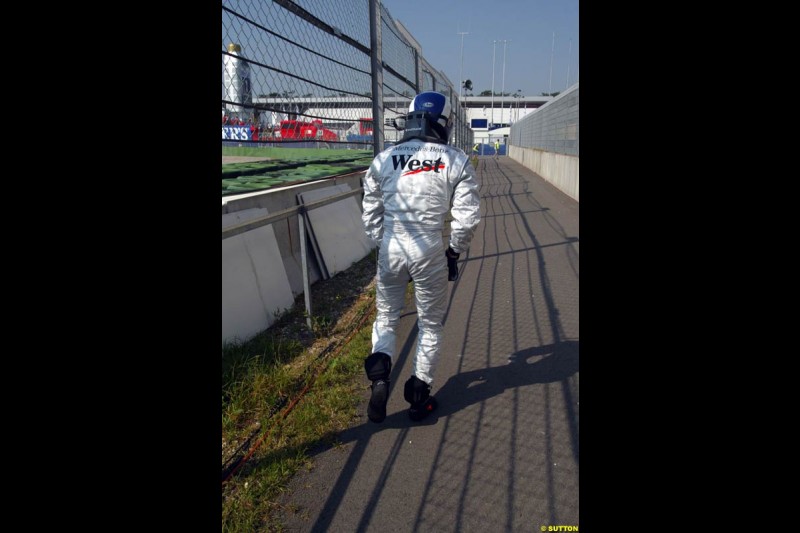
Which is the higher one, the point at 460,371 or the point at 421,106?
the point at 421,106

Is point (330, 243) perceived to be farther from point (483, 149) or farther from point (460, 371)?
point (483, 149)

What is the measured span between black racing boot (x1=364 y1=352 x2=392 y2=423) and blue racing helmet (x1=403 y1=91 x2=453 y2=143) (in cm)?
144

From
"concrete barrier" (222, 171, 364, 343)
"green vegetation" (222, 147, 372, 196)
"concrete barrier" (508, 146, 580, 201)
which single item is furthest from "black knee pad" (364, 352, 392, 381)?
"concrete barrier" (508, 146, 580, 201)

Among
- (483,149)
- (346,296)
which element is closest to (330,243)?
(346,296)

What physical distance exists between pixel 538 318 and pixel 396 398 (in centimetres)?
215

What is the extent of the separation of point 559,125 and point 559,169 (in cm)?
153

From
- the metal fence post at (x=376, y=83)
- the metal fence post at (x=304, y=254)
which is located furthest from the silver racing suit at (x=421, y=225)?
the metal fence post at (x=376, y=83)

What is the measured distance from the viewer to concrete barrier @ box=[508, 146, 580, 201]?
48.0ft

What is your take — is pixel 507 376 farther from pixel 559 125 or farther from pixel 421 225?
pixel 559 125

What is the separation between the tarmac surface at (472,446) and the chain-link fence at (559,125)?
1022 cm

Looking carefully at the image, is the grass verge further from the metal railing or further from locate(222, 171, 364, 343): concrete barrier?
the metal railing

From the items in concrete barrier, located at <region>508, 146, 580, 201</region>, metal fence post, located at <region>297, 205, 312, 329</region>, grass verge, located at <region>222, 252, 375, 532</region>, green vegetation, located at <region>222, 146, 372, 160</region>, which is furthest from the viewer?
concrete barrier, located at <region>508, 146, 580, 201</region>

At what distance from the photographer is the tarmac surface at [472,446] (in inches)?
96.5

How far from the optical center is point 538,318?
17.0 ft
